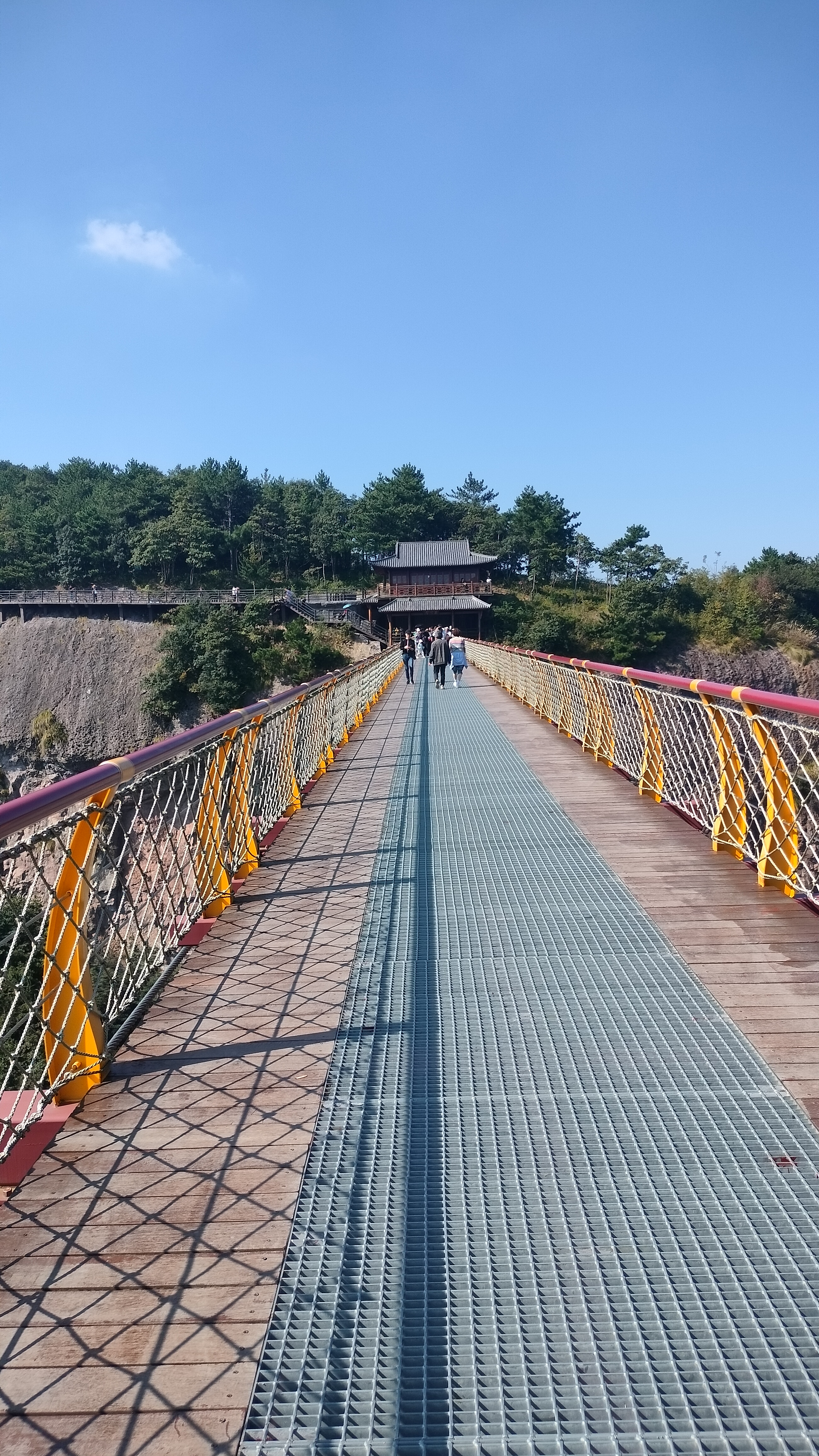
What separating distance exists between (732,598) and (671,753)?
165 ft

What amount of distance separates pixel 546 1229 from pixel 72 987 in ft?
4.60

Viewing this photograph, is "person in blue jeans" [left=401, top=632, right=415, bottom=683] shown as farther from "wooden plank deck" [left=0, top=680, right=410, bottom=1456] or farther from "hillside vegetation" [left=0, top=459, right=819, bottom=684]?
"hillside vegetation" [left=0, top=459, right=819, bottom=684]

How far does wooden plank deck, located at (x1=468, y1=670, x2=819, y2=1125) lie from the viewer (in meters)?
2.58

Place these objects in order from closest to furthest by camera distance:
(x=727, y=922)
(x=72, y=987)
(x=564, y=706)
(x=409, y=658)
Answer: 1. (x=72, y=987)
2. (x=727, y=922)
3. (x=564, y=706)
4. (x=409, y=658)

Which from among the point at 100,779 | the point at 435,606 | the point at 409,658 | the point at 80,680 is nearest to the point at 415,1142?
the point at 100,779

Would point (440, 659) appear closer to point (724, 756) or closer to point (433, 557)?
point (724, 756)

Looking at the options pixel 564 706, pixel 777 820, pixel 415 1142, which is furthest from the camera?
pixel 564 706

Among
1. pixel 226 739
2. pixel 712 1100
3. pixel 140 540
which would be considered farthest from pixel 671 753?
pixel 140 540

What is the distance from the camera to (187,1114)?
7.35ft

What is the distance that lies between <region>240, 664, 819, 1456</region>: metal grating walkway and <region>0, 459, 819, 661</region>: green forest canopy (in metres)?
46.6

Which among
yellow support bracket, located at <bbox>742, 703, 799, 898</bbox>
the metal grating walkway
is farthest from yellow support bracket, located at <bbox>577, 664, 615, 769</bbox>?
the metal grating walkway

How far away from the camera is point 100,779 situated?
97.0 inches

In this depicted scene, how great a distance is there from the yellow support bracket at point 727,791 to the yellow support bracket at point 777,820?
382 millimetres

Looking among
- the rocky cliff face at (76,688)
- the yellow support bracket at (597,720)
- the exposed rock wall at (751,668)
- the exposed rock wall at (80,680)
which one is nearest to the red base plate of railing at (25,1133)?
the yellow support bracket at (597,720)
